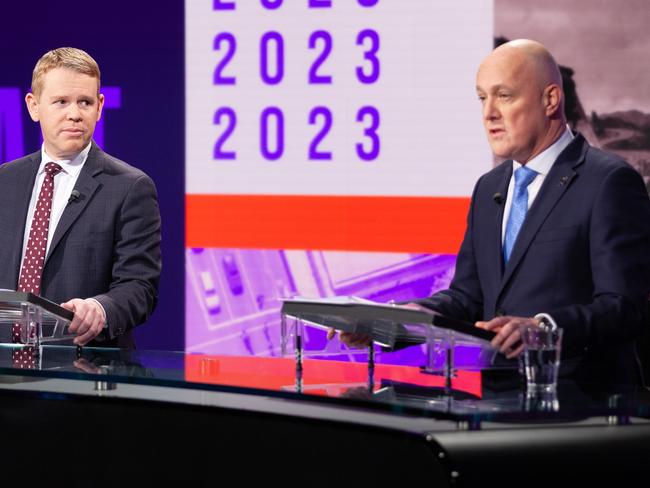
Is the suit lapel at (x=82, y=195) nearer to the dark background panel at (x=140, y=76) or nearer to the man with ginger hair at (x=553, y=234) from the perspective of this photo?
the man with ginger hair at (x=553, y=234)

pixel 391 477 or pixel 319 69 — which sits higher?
pixel 319 69

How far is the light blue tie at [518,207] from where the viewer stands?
287 centimetres

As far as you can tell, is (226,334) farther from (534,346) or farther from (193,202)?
(534,346)

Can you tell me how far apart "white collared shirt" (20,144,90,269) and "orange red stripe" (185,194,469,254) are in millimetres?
1880

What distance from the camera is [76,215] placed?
3252 mm

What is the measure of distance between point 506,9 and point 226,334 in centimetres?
195

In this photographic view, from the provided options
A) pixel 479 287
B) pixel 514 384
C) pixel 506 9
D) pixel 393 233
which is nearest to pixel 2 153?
pixel 393 233

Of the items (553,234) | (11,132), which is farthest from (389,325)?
(11,132)

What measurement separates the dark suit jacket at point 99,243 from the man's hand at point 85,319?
0.21 metres

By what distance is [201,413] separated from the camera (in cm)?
245

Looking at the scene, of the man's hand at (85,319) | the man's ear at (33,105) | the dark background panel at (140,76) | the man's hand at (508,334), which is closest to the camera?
the man's hand at (508,334)

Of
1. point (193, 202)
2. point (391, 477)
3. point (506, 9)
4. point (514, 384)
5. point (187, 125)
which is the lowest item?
point (391, 477)

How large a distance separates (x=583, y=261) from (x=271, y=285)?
8.59 ft

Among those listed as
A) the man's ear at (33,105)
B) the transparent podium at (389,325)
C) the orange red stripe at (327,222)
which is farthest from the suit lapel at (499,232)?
the orange red stripe at (327,222)
